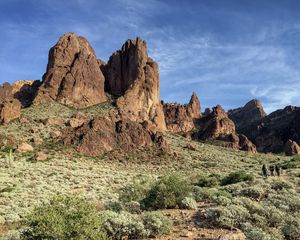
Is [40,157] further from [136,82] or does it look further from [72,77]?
[136,82]

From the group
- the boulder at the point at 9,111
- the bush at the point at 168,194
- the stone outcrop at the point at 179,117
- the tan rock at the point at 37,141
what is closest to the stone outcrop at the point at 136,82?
the boulder at the point at 9,111

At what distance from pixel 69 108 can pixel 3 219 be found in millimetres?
84707

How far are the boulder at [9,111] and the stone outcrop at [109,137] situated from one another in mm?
15416

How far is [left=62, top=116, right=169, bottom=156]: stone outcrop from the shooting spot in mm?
80750

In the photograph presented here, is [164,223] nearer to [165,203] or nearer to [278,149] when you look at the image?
[165,203]

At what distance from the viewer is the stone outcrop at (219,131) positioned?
140m

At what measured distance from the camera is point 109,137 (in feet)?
280

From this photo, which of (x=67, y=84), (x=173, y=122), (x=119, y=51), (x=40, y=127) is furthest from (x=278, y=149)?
(x=40, y=127)

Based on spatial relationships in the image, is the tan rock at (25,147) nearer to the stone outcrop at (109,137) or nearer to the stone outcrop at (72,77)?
the stone outcrop at (109,137)

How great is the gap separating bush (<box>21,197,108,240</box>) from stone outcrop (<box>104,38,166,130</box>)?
9851 centimetres

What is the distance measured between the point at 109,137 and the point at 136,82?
130 feet

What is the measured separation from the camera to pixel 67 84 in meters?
110

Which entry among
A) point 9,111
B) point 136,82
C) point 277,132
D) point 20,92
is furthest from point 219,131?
point 9,111

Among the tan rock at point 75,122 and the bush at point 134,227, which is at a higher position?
the tan rock at point 75,122
